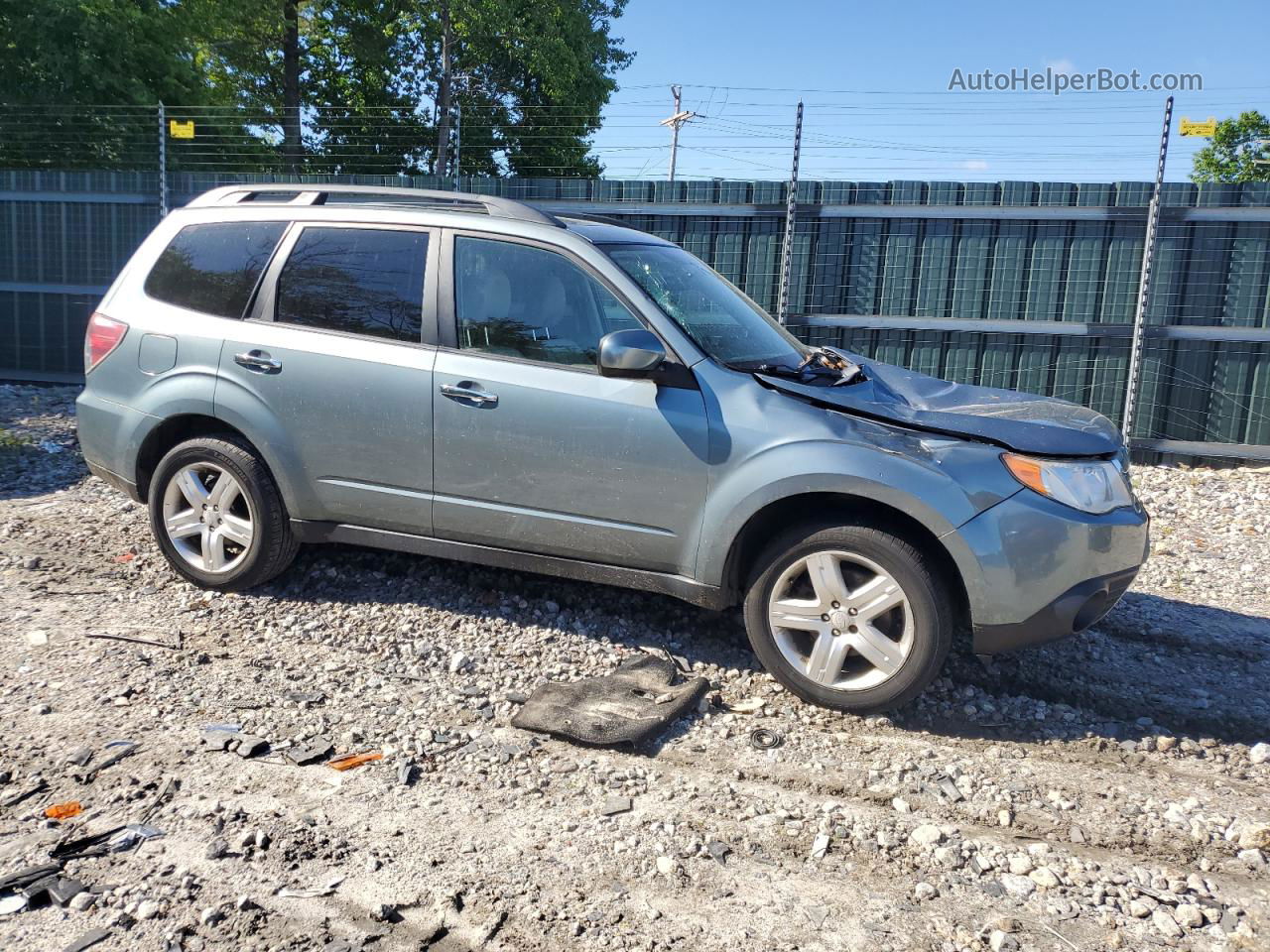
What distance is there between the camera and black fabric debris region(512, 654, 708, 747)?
4.01 metres

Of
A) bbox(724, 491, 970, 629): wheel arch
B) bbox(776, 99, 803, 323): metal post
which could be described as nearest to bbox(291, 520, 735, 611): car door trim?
bbox(724, 491, 970, 629): wheel arch

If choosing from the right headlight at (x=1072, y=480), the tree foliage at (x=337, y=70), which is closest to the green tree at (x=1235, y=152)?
the tree foliage at (x=337, y=70)

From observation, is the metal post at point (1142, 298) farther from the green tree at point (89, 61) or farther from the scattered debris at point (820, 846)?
the green tree at point (89, 61)

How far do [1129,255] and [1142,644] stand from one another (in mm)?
5410

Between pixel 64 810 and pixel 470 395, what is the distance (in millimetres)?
2205

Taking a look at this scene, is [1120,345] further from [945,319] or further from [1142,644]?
[1142,644]

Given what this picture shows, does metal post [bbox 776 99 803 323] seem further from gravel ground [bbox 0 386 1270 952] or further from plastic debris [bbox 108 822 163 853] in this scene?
plastic debris [bbox 108 822 163 853]

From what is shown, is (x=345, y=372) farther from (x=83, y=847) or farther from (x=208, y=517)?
(x=83, y=847)

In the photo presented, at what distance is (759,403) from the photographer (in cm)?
431

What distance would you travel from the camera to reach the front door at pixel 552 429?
4395mm

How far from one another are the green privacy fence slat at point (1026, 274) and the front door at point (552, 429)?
6.07 m

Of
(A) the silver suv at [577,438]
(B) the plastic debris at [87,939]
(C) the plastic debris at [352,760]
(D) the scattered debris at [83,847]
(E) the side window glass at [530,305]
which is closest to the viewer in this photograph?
(B) the plastic debris at [87,939]

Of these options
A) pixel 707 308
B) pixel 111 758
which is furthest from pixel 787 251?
pixel 111 758

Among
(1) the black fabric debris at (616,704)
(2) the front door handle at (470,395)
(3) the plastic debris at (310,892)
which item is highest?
(2) the front door handle at (470,395)
